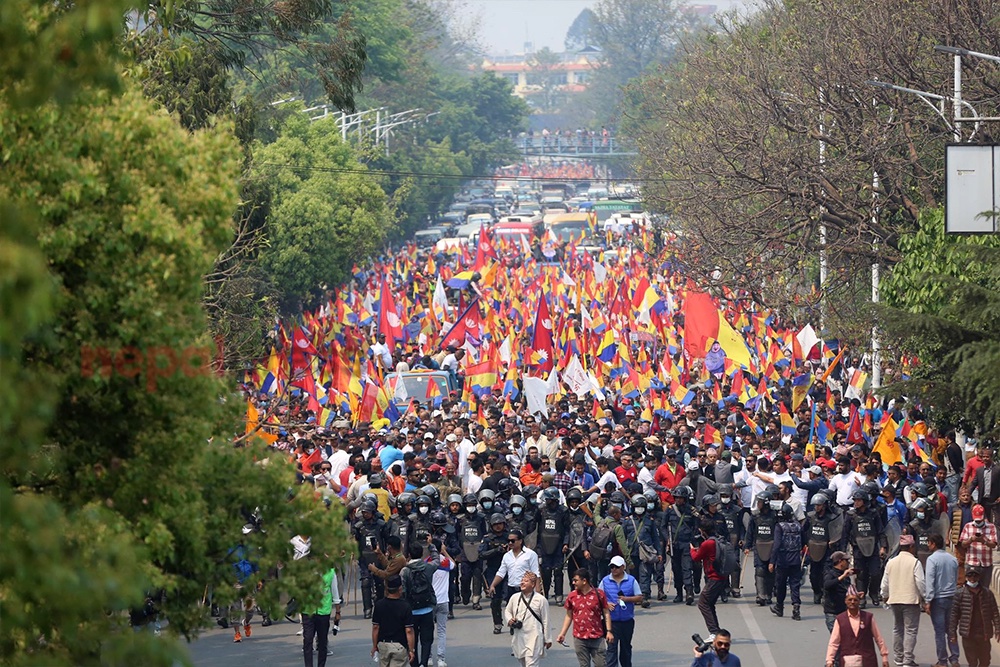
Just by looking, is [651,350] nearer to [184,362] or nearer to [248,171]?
[248,171]

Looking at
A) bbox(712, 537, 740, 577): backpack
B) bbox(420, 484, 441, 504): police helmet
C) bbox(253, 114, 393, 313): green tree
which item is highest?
bbox(253, 114, 393, 313): green tree

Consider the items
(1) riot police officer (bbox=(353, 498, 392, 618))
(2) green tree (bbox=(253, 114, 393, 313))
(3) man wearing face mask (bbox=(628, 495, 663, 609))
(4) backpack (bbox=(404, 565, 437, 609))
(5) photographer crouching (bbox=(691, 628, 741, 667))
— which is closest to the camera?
(5) photographer crouching (bbox=(691, 628, 741, 667))

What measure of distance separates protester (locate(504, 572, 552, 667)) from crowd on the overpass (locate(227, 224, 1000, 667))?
0.02m

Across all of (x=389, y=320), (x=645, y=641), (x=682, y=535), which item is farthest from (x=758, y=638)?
(x=389, y=320)

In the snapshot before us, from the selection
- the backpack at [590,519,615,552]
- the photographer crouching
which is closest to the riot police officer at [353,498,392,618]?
the backpack at [590,519,615,552]

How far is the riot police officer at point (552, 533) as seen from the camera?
625 inches

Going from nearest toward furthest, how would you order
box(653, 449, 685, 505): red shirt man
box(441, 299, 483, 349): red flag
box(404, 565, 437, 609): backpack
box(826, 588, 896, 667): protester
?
box(826, 588, 896, 667): protester → box(404, 565, 437, 609): backpack → box(653, 449, 685, 505): red shirt man → box(441, 299, 483, 349): red flag

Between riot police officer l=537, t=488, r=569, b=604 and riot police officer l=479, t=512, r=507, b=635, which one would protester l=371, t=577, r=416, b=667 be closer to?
riot police officer l=479, t=512, r=507, b=635

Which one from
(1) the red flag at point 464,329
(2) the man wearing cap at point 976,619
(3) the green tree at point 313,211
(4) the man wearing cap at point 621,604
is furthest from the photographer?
(3) the green tree at point 313,211

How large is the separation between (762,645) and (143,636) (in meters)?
9.62

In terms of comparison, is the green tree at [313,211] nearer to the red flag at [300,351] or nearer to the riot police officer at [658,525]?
the red flag at [300,351]

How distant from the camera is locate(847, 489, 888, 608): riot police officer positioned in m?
15.8

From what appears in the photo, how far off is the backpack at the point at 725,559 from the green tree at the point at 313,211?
851 inches

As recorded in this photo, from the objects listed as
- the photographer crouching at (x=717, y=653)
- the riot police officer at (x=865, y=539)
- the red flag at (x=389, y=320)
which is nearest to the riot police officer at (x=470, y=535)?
the riot police officer at (x=865, y=539)
